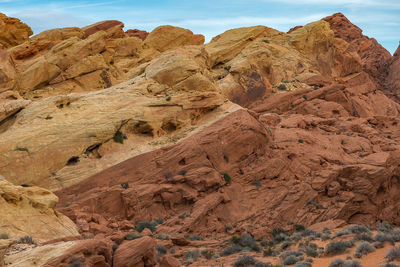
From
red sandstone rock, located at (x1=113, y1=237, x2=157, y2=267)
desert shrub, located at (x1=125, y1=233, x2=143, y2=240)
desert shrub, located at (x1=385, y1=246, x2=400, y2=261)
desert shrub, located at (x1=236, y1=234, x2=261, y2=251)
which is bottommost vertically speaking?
desert shrub, located at (x1=236, y1=234, x2=261, y2=251)

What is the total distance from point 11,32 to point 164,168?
35011mm

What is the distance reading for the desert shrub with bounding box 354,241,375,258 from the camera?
567 inches

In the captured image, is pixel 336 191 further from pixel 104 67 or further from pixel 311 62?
pixel 311 62


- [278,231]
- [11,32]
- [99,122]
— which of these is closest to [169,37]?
[11,32]

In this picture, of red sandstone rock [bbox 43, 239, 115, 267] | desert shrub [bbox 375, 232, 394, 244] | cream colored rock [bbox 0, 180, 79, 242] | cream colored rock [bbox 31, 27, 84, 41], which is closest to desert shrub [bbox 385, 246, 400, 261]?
desert shrub [bbox 375, 232, 394, 244]

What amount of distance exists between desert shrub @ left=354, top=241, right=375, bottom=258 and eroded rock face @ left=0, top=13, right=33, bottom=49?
151ft

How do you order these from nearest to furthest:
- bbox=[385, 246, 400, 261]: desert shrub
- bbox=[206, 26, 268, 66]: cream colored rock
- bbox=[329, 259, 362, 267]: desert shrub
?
bbox=[385, 246, 400, 261]: desert shrub
bbox=[329, 259, 362, 267]: desert shrub
bbox=[206, 26, 268, 66]: cream colored rock

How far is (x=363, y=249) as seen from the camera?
14.6 m

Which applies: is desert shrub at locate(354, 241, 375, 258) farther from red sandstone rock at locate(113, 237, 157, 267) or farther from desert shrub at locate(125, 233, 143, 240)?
desert shrub at locate(125, 233, 143, 240)

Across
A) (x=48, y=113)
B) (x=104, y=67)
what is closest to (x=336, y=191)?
(x=48, y=113)

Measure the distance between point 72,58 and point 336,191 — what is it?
988 inches

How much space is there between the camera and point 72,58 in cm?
3788

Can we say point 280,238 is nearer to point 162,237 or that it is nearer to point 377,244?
point 162,237

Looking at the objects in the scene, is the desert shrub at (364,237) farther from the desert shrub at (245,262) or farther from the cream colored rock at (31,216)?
the cream colored rock at (31,216)
